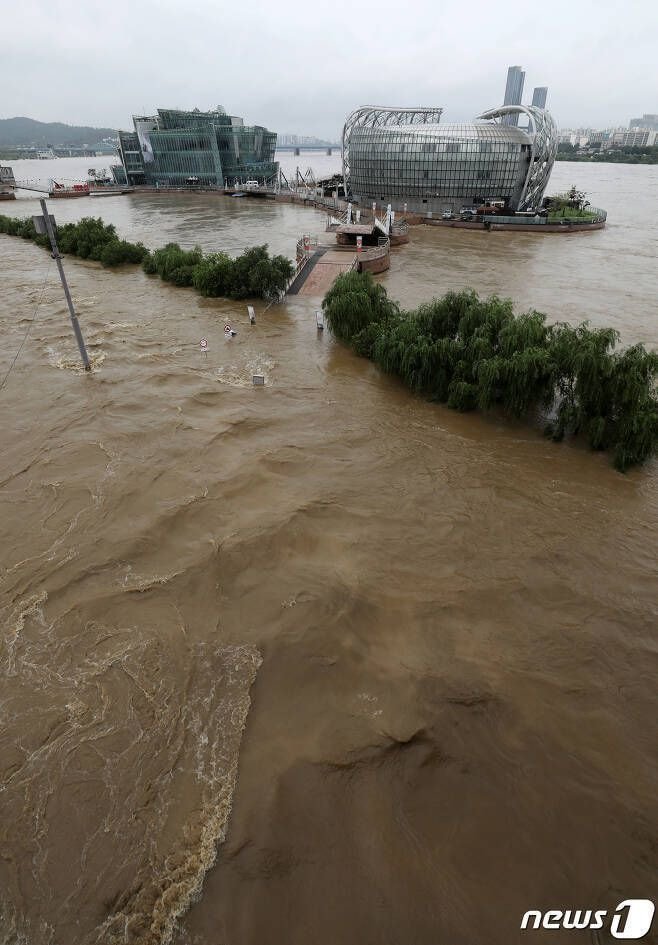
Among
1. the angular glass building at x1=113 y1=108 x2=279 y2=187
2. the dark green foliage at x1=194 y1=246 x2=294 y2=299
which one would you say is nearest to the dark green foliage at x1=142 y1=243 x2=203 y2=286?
the dark green foliage at x1=194 y1=246 x2=294 y2=299

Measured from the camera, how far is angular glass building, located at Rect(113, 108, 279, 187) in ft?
381

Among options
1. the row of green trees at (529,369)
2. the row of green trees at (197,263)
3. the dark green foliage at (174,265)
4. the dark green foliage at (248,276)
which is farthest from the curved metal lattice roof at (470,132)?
the row of green trees at (529,369)

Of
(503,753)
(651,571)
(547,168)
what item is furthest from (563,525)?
(547,168)

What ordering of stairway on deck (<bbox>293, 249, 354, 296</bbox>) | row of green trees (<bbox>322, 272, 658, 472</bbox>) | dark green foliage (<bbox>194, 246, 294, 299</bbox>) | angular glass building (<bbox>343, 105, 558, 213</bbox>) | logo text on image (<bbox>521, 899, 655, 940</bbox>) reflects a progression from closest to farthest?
logo text on image (<bbox>521, 899, 655, 940</bbox>), row of green trees (<bbox>322, 272, 658, 472</bbox>), dark green foliage (<bbox>194, 246, 294, 299</bbox>), stairway on deck (<bbox>293, 249, 354, 296</bbox>), angular glass building (<bbox>343, 105, 558, 213</bbox>)

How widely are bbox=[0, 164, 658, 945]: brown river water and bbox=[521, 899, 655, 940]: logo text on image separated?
11 cm

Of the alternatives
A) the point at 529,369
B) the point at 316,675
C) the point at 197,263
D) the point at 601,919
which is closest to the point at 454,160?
the point at 197,263

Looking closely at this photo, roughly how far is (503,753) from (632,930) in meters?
2.60

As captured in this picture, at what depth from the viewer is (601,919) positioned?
684 centimetres

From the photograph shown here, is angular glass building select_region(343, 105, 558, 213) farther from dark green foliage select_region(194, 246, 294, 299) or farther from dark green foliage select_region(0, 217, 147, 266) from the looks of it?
dark green foliage select_region(194, 246, 294, 299)

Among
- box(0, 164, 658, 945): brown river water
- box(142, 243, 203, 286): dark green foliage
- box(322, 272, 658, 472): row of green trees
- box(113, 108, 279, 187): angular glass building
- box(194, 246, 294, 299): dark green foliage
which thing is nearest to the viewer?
box(0, 164, 658, 945): brown river water

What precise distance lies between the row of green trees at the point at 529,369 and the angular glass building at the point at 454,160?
2673 inches

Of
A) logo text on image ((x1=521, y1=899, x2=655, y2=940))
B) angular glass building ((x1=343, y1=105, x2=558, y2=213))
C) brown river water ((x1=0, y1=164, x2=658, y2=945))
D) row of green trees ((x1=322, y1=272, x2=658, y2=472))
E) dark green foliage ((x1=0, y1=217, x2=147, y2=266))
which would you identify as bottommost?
logo text on image ((x1=521, y1=899, x2=655, y2=940))

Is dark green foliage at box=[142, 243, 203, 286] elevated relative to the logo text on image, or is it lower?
elevated

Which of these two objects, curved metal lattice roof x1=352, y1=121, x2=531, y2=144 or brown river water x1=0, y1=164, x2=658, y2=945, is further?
curved metal lattice roof x1=352, y1=121, x2=531, y2=144
